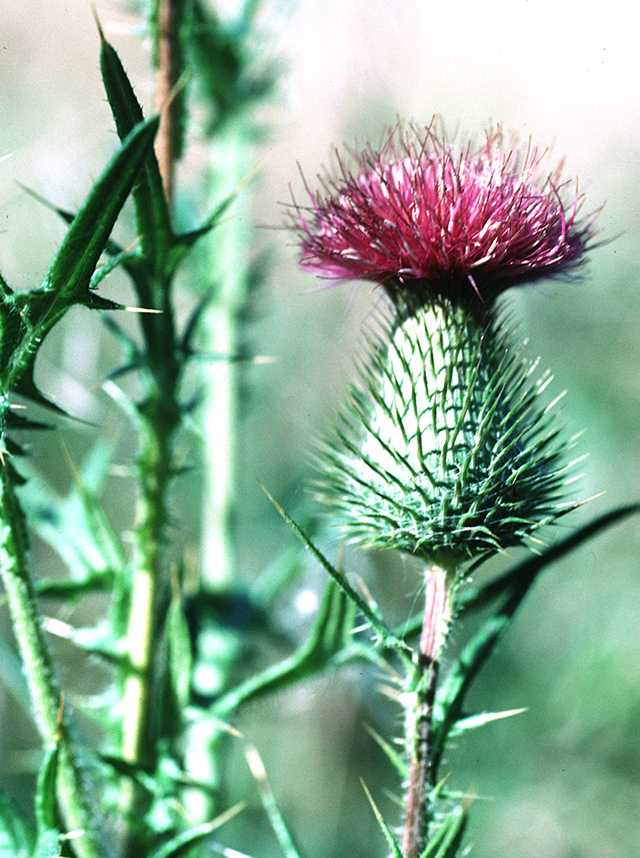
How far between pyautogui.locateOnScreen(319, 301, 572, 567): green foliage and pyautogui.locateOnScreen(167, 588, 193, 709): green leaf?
0.47 metres

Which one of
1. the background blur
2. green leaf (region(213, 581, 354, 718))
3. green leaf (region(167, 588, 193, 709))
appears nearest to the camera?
green leaf (region(213, 581, 354, 718))

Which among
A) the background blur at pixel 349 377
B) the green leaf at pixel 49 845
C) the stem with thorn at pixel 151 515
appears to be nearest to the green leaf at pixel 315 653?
the stem with thorn at pixel 151 515

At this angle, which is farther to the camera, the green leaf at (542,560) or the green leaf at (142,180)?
the green leaf at (542,560)

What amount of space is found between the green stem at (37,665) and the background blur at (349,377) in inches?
48.7

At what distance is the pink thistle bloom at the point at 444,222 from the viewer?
156 cm

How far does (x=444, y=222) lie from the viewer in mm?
1555

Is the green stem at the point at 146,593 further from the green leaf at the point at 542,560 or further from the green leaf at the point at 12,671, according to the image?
the green leaf at the point at 542,560

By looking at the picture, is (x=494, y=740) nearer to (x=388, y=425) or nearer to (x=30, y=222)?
(x=388, y=425)

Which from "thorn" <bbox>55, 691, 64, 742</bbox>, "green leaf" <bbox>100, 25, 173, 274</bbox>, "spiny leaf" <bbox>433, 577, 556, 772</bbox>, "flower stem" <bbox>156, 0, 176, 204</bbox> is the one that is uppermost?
"flower stem" <bbox>156, 0, 176, 204</bbox>

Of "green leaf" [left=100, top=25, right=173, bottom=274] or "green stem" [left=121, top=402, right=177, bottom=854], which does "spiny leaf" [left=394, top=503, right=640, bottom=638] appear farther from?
"green leaf" [left=100, top=25, right=173, bottom=274]

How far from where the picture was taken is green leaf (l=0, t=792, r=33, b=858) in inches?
67.3

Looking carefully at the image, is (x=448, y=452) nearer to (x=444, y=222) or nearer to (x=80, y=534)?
(x=444, y=222)

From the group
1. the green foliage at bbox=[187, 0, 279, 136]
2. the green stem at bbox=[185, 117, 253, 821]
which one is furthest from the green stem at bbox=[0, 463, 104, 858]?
the green foliage at bbox=[187, 0, 279, 136]

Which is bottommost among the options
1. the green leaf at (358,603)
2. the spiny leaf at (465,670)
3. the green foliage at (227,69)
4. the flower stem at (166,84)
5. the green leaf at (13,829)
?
the green leaf at (13,829)
